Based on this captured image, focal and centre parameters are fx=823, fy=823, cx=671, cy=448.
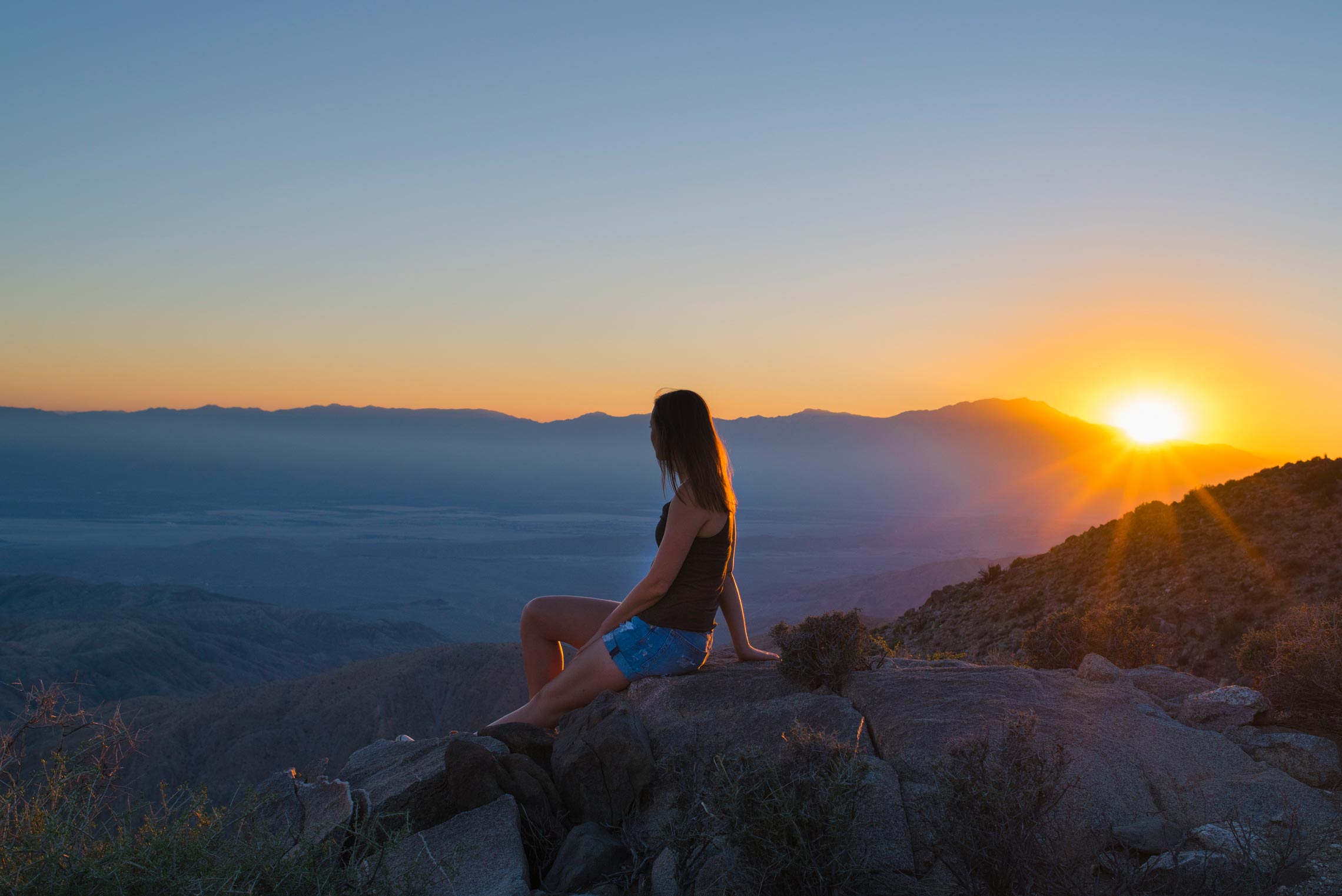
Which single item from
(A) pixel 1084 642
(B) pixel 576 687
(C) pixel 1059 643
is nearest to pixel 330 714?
(C) pixel 1059 643

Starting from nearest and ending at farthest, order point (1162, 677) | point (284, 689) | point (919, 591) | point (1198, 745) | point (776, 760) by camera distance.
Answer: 1. point (776, 760)
2. point (1198, 745)
3. point (1162, 677)
4. point (284, 689)
5. point (919, 591)

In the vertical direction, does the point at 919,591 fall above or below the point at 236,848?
below

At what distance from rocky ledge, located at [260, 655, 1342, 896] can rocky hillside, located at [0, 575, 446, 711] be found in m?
33.4

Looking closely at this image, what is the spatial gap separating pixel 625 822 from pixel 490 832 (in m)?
0.55

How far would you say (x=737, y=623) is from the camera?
4.46 m

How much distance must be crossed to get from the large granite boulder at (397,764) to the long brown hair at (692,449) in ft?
4.91

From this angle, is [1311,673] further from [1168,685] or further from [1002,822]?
[1002,822]

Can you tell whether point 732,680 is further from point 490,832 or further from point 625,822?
point 490,832

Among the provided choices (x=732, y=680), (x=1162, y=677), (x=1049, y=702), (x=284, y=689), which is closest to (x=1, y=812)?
(x=732, y=680)

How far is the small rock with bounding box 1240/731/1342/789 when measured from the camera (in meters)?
3.77

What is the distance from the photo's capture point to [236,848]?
239 centimetres

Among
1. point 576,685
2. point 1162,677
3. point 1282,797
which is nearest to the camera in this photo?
point 1282,797

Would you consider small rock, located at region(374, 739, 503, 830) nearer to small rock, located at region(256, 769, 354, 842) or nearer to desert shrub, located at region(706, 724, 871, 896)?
small rock, located at region(256, 769, 354, 842)

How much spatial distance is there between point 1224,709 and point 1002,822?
2.69 m
